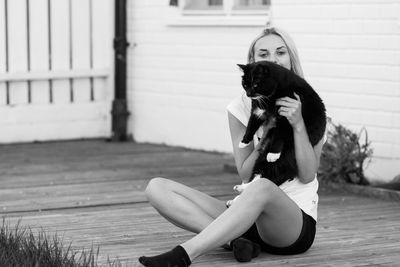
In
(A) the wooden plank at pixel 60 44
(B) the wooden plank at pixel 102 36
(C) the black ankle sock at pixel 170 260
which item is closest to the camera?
(C) the black ankle sock at pixel 170 260

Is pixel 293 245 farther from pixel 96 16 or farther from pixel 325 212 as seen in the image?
pixel 96 16

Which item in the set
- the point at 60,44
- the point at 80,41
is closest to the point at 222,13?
the point at 80,41

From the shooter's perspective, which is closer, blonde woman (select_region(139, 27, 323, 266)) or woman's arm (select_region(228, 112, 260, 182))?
blonde woman (select_region(139, 27, 323, 266))

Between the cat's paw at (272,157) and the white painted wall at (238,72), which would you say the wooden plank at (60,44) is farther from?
the cat's paw at (272,157)

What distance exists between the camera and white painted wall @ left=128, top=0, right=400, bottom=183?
8047mm

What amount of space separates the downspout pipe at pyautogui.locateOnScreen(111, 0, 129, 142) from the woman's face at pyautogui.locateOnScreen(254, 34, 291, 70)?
5723mm

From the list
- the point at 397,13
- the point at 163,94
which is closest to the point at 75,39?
the point at 163,94

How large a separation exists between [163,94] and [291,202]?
570 centimetres

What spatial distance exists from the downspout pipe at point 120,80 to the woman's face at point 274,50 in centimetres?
572

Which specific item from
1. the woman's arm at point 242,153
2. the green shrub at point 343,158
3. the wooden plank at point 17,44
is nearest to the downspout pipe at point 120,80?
the wooden plank at point 17,44

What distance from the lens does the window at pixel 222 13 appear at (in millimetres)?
9344

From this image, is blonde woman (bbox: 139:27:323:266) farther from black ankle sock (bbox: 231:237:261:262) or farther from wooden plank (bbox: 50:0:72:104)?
wooden plank (bbox: 50:0:72:104)

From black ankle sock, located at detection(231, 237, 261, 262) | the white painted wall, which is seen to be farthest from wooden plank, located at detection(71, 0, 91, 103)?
black ankle sock, located at detection(231, 237, 261, 262)

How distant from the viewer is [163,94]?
10508 millimetres
